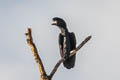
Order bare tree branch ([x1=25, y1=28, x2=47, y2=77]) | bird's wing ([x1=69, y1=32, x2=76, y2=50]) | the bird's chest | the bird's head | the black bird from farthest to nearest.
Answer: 1. bird's wing ([x1=69, y1=32, x2=76, y2=50])
2. the bird's chest
3. the black bird
4. the bird's head
5. bare tree branch ([x1=25, y1=28, x2=47, y2=77])

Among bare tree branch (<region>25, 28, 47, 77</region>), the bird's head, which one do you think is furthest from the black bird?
bare tree branch (<region>25, 28, 47, 77</region>)

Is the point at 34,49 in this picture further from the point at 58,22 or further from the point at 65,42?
the point at 65,42

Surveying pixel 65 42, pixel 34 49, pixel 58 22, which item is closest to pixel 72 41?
pixel 65 42

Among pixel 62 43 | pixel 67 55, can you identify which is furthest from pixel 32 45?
pixel 62 43

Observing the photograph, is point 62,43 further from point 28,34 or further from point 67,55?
point 28,34

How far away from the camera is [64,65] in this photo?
28.0ft

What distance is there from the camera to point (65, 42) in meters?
9.63

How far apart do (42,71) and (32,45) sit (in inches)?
25.5

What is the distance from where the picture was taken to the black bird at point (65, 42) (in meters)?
8.41

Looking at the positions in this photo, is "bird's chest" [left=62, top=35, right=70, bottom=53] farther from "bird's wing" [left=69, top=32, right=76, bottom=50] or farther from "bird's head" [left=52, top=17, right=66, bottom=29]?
"bird's head" [left=52, top=17, right=66, bottom=29]

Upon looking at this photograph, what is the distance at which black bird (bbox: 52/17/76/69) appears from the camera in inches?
331

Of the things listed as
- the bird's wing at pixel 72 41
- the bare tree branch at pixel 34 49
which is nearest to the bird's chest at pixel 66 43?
the bird's wing at pixel 72 41

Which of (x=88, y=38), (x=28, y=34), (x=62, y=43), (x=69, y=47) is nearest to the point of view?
(x=28, y=34)

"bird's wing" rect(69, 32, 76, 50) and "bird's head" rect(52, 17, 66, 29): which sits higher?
"bird's head" rect(52, 17, 66, 29)
